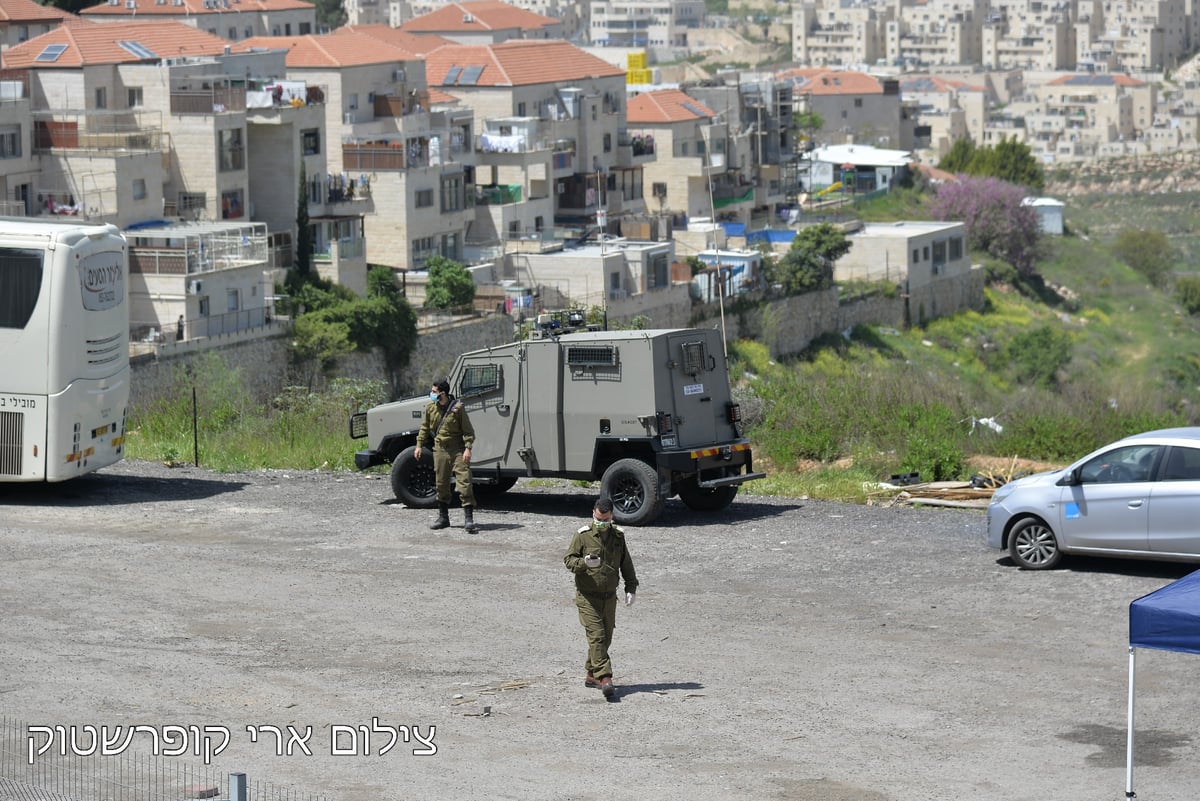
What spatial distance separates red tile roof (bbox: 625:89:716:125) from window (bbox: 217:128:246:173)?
29847 millimetres

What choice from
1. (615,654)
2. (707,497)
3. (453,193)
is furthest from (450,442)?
(453,193)

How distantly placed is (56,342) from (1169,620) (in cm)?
1171

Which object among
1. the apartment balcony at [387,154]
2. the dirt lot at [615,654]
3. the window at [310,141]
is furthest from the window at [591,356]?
the apartment balcony at [387,154]

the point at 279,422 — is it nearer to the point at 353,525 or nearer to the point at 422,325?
the point at 353,525

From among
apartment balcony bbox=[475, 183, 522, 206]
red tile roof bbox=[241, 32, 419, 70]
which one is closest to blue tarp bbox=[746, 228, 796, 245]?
apartment balcony bbox=[475, 183, 522, 206]

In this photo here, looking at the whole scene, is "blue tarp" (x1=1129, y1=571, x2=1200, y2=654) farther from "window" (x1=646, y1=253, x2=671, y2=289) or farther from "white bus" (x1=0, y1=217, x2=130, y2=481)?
"window" (x1=646, y1=253, x2=671, y2=289)

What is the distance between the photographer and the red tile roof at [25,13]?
2995 inches

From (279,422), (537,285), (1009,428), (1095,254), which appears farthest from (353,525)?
(1095,254)

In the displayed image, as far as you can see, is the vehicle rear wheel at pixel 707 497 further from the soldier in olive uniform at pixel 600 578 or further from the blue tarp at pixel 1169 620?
the blue tarp at pixel 1169 620

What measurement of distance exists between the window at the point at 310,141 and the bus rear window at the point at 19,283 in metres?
47.7

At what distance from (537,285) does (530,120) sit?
13.9 metres

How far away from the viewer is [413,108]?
78125 mm

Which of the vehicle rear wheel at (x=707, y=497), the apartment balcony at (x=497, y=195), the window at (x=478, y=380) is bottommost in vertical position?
the vehicle rear wheel at (x=707, y=497)

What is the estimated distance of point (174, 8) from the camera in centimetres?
9231
